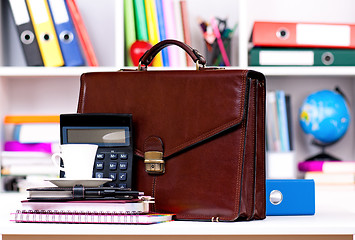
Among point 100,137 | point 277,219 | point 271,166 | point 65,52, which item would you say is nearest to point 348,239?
point 277,219

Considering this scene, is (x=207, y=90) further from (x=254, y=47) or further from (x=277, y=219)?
(x=254, y=47)

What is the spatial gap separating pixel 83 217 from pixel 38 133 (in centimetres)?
145

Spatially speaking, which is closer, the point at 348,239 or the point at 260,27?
the point at 348,239

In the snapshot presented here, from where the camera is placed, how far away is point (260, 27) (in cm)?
221

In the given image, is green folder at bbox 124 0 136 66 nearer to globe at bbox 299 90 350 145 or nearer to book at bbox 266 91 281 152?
book at bbox 266 91 281 152

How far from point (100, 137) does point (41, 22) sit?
1.32m

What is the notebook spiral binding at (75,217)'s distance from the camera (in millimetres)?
864

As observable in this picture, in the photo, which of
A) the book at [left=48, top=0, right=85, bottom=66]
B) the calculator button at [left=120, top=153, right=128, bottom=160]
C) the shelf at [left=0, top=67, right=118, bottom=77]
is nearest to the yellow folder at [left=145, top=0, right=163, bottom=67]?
the shelf at [left=0, top=67, right=118, bottom=77]

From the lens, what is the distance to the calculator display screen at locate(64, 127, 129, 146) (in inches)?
39.2

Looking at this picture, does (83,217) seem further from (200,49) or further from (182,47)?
(200,49)

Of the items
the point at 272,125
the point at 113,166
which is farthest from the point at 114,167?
the point at 272,125

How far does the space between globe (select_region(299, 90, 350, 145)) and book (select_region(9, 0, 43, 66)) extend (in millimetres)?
1083

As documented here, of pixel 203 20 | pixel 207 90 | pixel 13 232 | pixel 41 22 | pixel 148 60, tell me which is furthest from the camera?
pixel 203 20

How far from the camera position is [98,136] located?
1003mm
